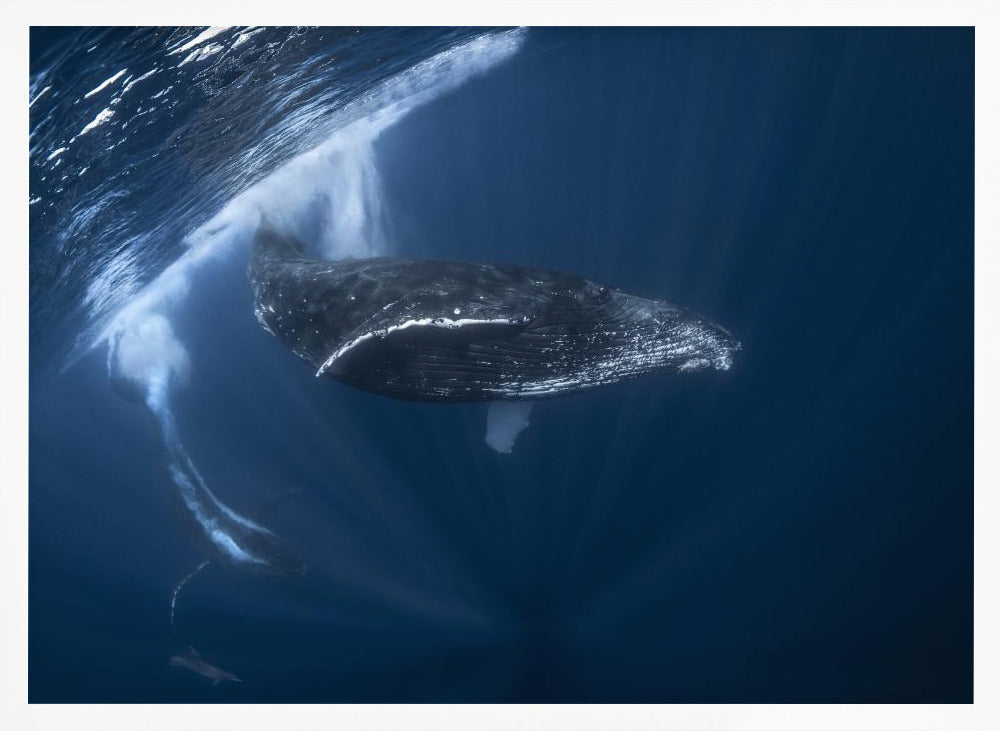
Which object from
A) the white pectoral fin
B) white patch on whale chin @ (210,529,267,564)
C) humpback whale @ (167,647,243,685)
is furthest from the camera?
white patch on whale chin @ (210,529,267,564)

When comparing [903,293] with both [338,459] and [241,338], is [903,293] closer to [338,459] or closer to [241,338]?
[338,459]

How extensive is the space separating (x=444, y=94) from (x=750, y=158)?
4.89 meters

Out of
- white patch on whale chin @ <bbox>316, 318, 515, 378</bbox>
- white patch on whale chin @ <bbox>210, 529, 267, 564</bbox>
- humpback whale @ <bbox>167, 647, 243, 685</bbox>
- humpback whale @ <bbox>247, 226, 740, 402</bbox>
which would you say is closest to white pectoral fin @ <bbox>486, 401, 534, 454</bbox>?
humpback whale @ <bbox>247, 226, 740, 402</bbox>

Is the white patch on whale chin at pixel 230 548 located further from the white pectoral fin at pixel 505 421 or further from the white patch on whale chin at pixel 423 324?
the white patch on whale chin at pixel 423 324

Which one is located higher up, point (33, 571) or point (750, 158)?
point (750, 158)

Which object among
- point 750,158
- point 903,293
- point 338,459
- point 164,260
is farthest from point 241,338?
point 903,293

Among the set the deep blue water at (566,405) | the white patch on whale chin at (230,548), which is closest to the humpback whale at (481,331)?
the deep blue water at (566,405)

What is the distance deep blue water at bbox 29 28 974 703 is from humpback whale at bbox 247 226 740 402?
2678 millimetres

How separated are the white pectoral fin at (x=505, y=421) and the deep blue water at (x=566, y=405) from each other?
302cm

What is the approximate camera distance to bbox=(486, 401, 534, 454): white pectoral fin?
19.7 ft

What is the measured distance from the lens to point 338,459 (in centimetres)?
962

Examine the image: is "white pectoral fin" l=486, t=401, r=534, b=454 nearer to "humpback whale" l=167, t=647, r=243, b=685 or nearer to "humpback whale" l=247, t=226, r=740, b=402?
"humpback whale" l=247, t=226, r=740, b=402

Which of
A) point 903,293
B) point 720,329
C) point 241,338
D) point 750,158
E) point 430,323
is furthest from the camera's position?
point 241,338
